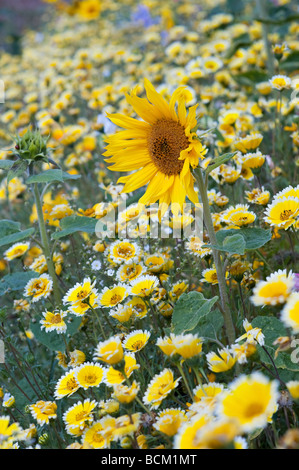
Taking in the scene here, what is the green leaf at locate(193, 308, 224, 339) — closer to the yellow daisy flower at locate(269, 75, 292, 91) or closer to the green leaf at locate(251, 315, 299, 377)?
the green leaf at locate(251, 315, 299, 377)

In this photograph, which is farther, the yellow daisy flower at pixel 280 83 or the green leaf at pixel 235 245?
the yellow daisy flower at pixel 280 83

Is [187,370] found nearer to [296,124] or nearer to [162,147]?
[162,147]

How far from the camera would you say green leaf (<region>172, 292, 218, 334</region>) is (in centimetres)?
116

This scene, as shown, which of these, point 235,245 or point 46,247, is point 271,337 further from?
point 46,247

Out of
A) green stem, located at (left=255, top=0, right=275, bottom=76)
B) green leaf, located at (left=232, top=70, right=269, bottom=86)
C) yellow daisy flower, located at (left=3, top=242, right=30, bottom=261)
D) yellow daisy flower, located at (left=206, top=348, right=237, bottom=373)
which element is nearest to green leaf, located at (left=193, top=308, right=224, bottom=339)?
yellow daisy flower, located at (left=206, top=348, right=237, bottom=373)

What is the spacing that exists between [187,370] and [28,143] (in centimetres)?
84

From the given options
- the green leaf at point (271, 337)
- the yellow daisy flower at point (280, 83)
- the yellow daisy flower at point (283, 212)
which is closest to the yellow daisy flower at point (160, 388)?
the green leaf at point (271, 337)

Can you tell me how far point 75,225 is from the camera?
157 cm

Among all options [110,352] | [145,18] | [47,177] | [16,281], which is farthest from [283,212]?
[145,18]

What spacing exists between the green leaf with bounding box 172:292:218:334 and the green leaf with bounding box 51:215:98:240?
0.42m

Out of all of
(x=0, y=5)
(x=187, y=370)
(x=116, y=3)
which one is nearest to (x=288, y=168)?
(x=187, y=370)

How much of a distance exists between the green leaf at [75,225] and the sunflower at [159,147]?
25 centimetres

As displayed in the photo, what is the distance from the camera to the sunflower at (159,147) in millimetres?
1168

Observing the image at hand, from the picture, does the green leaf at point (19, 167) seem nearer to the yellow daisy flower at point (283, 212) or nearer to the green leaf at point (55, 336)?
the green leaf at point (55, 336)
